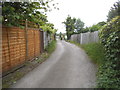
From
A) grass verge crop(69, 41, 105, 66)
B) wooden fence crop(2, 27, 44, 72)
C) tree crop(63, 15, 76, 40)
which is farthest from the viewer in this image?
tree crop(63, 15, 76, 40)

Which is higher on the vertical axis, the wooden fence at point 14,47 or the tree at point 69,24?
the tree at point 69,24

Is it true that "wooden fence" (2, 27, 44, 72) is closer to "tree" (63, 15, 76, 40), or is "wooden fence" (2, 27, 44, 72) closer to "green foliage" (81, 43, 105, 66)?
"green foliage" (81, 43, 105, 66)

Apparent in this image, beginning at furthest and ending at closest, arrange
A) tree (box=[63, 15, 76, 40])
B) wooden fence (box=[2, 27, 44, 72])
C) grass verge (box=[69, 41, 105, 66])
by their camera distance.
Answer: tree (box=[63, 15, 76, 40]) < grass verge (box=[69, 41, 105, 66]) < wooden fence (box=[2, 27, 44, 72])

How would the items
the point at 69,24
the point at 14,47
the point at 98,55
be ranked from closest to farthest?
the point at 14,47, the point at 98,55, the point at 69,24

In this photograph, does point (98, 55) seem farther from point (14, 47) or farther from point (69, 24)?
point (69, 24)

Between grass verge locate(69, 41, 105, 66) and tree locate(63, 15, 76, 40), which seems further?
tree locate(63, 15, 76, 40)

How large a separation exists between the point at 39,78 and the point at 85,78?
1.78 m

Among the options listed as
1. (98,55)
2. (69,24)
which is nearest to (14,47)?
(98,55)

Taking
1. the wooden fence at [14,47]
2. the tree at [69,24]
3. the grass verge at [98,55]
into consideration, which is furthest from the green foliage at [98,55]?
the tree at [69,24]

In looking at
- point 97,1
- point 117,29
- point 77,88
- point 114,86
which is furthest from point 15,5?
point 97,1

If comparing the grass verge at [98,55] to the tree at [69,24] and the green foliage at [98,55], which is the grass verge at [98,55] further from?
the tree at [69,24]

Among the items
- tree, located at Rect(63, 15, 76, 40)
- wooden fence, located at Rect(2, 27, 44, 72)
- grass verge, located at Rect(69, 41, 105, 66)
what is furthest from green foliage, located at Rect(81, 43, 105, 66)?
tree, located at Rect(63, 15, 76, 40)

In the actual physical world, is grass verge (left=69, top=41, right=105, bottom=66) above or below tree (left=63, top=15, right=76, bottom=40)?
below

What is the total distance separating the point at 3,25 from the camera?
3316 millimetres
